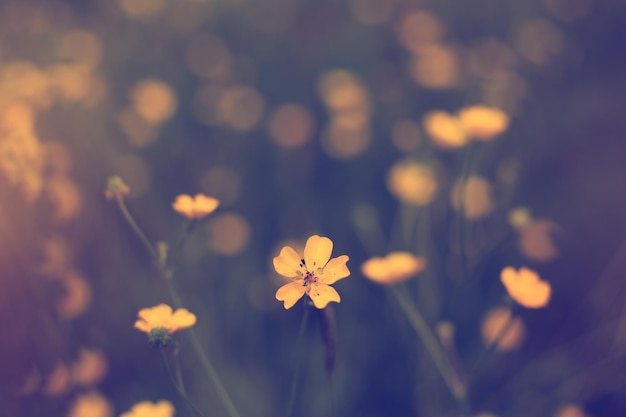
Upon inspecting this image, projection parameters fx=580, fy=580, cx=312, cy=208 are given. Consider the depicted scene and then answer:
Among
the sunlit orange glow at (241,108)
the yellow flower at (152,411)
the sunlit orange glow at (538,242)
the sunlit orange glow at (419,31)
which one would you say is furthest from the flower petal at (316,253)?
the sunlit orange glow at (419,31)

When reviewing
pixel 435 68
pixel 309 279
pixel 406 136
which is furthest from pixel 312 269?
pixel 435 68

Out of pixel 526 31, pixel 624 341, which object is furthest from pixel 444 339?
pixel 526 31

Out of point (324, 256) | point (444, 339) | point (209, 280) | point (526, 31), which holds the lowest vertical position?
point (444, 339)

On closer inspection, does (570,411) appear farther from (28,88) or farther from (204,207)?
(28,88)

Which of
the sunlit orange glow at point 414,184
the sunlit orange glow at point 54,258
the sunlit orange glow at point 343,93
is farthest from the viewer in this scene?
the sunlit orange glow at point 343,93

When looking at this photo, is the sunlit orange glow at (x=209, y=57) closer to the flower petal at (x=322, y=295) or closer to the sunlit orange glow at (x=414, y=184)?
the sunlit orange glow at (x=414, y=184)

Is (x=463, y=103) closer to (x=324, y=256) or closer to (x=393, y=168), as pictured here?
(x=393, y=168)

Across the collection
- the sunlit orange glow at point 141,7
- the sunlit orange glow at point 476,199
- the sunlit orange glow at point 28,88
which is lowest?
the sunlit orange glow at point 476,199
